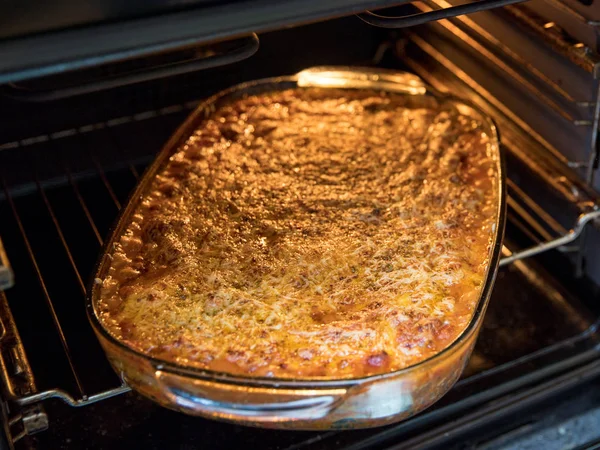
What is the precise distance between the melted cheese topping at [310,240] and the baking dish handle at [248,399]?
38mm

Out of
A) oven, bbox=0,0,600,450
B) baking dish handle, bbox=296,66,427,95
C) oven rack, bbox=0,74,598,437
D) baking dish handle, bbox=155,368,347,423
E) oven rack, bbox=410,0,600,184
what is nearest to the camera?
oven, bbox=0,0,600,450

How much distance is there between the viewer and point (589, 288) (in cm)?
111

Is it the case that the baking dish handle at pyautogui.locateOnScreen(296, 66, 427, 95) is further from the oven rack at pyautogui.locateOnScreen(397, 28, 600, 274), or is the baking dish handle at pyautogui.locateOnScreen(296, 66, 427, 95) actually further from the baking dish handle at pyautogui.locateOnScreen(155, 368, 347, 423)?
the baking dish handle at pyautogui.locateOnScreen(155, 368, 347, 423)

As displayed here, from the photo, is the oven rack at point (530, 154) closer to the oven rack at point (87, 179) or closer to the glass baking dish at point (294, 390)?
the oven rack at point (87, 179)

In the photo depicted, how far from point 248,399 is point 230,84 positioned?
0.74m

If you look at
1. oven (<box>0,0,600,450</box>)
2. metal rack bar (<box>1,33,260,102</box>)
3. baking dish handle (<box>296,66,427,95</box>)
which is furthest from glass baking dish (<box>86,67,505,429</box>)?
baking dish handle (<box>296,66,427,95</box>)

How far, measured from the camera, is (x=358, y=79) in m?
1.24

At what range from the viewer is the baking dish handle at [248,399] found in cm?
73

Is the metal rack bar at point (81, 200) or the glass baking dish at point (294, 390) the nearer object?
the glass baking dish at point (294, 390)

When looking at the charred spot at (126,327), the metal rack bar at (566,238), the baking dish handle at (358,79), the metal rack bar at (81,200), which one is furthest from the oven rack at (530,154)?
the metal rack bar at (81,200)

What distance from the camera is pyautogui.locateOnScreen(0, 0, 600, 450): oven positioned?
2.03 ft

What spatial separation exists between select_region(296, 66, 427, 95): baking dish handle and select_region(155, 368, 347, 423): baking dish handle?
2.11 ft

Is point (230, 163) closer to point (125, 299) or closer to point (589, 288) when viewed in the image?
point (125, 299)

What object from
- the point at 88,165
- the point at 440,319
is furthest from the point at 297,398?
the point at 88,165
